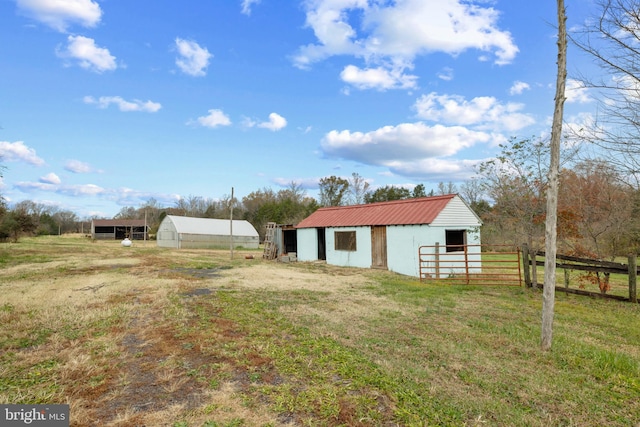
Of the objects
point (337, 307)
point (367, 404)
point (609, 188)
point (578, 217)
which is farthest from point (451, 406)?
point (578, 217)

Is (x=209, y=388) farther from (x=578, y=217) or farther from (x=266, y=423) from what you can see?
(x=578, y=217)

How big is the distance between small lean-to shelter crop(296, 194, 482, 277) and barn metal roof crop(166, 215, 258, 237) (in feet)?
76.4

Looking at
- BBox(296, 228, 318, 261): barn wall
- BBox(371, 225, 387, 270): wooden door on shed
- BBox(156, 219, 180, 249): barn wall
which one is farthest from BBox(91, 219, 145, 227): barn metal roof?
BBox(371, 225, 387, 270): wooden door on shed

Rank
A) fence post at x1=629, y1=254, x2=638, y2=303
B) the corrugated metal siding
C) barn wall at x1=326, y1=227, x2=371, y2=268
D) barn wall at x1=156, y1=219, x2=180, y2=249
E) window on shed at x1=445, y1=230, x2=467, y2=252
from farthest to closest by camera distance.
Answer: barn wall at x1=156, y1=219, x2=180, y2=249
barn wall at x1=326, y1=227, x2=371, y2=268
window on shed at x1=445, y1=230, x2=467, y2=252
the corrugated metal siding
fence post at x1=629, y1=254, x2=638, y2=303

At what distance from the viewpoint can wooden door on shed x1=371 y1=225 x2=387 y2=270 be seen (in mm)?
18062

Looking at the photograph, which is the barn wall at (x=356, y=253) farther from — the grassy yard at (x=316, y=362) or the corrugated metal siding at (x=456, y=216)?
the grassy yard at (x=316, y=362)

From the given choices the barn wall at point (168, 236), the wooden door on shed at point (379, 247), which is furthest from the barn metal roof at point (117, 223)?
the wooden door on shed at point (379, 247)

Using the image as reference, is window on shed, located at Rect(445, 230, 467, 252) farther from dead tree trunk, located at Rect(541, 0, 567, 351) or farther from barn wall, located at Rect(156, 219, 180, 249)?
barn wall, located at Rect(156, 219, 180, 249)

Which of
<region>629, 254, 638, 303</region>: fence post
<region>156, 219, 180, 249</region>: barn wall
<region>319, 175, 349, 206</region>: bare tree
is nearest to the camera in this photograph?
<region>629, 254, 638, 303</region>: fence post

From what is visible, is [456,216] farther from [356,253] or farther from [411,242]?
[356,253]

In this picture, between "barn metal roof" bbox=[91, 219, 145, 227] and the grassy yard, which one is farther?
"barn metal roof" bbox=[91, 219, 145, 227]

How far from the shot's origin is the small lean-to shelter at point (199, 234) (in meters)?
40.2

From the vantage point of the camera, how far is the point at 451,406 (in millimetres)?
3611

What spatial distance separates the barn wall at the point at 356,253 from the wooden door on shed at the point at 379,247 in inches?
11.9
